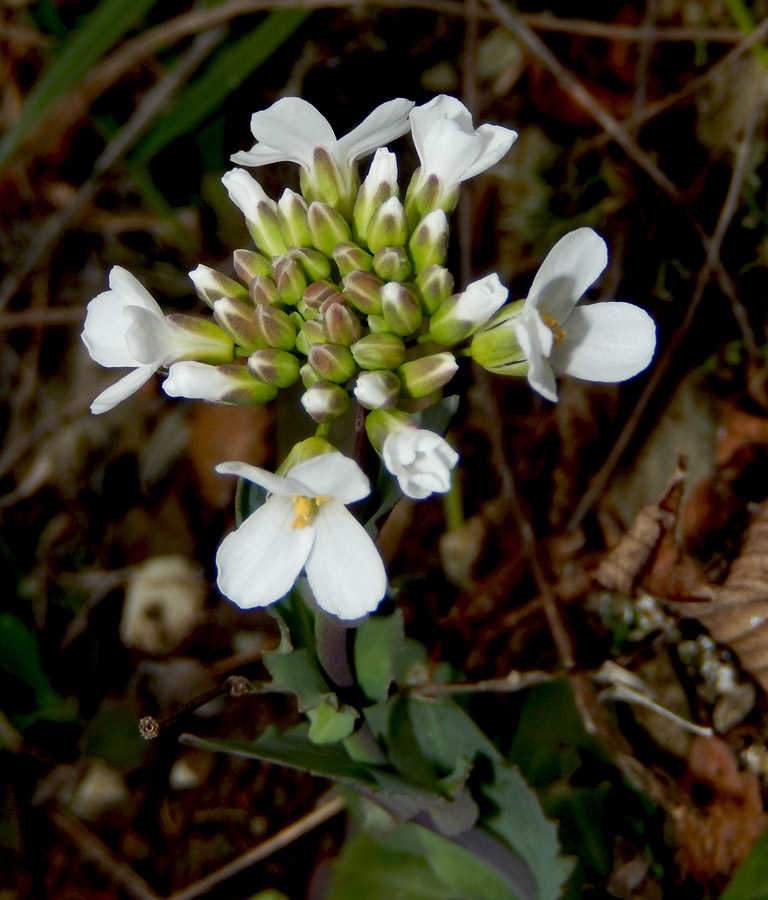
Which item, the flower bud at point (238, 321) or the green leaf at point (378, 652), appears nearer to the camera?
the flower bud at point (238, 321)

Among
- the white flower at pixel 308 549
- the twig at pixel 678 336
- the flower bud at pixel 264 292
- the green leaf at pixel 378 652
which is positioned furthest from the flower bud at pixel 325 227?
the twig at pixel 678 336

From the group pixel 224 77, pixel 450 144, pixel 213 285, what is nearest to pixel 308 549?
pixel 213 285

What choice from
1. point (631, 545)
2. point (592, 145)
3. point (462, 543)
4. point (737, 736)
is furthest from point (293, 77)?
point (737, 736)

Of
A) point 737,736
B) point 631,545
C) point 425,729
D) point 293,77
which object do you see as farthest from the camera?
point 293,77

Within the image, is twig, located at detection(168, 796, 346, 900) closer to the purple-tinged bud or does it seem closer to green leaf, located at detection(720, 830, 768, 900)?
green leaf, located at detection(720, 830, 768, 900)

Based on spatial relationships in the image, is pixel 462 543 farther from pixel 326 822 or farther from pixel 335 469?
pixel 335 469

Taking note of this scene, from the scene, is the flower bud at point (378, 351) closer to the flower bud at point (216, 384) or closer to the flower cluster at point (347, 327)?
the flower cluster at point (347, 327)
